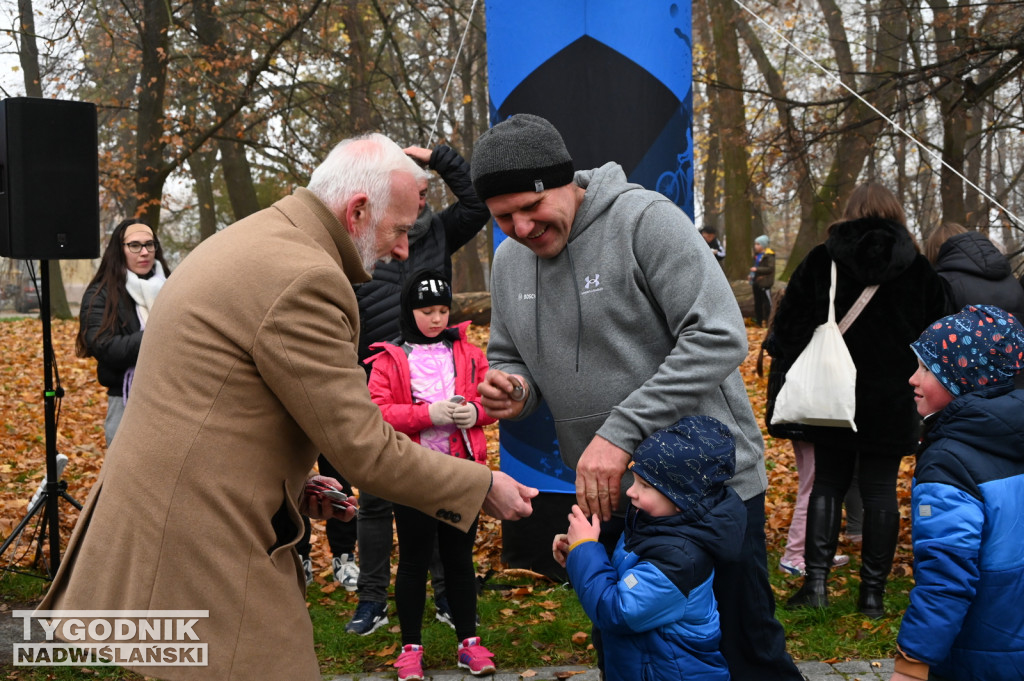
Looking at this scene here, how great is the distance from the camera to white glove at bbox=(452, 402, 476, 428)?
4.52 meters

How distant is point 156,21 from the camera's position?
14.9 meters

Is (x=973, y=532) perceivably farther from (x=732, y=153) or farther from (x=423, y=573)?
(x=732, y=153)

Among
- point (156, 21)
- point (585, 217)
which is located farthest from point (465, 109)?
point (585, 217)

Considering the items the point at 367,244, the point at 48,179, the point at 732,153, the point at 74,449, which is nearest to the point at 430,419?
the point at 367,244

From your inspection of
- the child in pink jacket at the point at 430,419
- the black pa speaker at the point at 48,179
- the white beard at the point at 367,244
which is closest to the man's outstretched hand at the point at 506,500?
the white beard at the point at 367,244

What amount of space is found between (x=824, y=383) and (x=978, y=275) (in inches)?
52.7

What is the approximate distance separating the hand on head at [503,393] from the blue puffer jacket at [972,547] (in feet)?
3.93

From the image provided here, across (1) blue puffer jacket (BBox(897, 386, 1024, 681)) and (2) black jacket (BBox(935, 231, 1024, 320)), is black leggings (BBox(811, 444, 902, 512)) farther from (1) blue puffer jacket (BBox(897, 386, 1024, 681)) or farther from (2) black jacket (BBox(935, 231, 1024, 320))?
(1) blue puffer jacket (BBox(897, 386, 1024, 681))

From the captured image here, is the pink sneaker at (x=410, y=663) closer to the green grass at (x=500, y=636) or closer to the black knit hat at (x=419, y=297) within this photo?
the green grass at (x=500, y=636)

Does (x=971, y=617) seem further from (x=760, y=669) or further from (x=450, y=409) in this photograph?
(x=450, y=409)

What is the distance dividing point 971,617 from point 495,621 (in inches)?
114

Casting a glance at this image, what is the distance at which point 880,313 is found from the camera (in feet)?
16.1

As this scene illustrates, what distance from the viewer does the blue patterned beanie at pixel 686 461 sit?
2.71 metres

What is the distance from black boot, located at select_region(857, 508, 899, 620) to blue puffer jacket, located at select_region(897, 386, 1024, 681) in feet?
7.70
